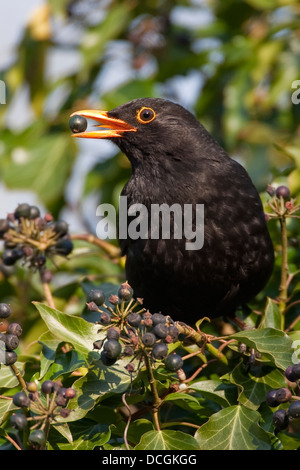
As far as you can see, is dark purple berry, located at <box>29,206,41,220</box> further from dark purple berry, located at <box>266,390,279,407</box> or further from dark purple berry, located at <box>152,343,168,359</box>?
dark purple berry, located at <box>266,390,279,407</box>

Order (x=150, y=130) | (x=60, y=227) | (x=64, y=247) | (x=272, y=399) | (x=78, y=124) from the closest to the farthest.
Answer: (x=272, y=399) < (x=60, y=227) < (x=64, y=247) < (x=78, y=124) < (x=150, y=130)

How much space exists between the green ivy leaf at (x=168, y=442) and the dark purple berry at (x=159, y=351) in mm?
350

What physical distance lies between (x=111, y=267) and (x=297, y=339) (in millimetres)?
1882

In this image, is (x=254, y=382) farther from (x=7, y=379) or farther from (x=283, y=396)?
(x=7, y=379)

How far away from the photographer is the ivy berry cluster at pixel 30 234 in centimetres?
383

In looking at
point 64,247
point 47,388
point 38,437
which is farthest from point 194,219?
point 38,437

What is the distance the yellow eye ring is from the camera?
463 centimetres

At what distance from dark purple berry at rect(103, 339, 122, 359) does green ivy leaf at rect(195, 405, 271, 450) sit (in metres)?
0.49

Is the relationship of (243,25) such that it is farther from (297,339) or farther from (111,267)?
(297,339)

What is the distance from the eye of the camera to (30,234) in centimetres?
384

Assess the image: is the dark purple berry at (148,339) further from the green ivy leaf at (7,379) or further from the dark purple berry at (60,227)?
the dark purple berry at (60,227)

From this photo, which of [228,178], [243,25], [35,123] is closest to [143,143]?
[228,178]

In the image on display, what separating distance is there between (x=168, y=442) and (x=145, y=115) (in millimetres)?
2285

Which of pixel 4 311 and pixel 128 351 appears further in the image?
pixel 4 311
